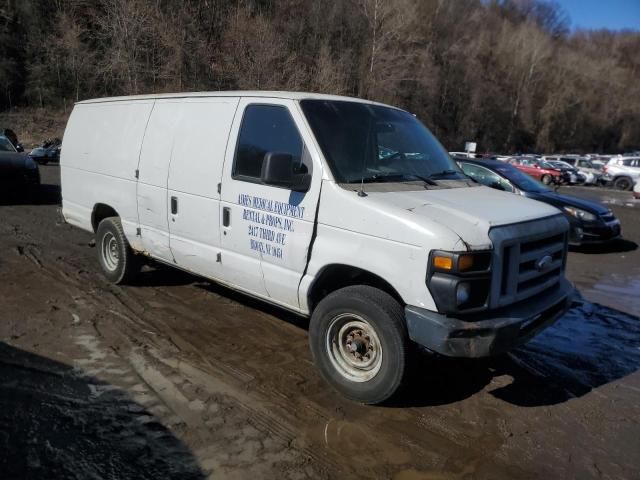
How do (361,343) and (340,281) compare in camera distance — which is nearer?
(361,343)

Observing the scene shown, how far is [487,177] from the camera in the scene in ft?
34.4

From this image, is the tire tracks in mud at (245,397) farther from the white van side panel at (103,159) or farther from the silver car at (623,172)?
the silver car at (623,172)

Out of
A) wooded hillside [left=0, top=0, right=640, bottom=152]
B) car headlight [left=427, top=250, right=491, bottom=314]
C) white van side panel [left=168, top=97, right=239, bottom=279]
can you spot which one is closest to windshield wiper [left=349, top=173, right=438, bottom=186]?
car headlight [left=427, top=250, right=491, bottom=314]

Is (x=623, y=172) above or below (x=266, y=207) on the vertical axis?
below

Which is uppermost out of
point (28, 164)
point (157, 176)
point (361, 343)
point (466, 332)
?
point (157, 176)

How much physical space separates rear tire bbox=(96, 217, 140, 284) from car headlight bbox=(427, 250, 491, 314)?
408cm

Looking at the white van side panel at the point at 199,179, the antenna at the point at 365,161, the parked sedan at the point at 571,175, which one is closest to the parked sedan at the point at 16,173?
the white van side panel at the point at 199,179

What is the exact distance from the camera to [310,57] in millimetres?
42969

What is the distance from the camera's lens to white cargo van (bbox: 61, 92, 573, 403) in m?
3.51

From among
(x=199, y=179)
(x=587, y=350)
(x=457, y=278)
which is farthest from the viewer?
(x=587, y=350)

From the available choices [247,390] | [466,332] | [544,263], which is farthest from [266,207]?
[544,263]

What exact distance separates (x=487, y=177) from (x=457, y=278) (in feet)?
25.2

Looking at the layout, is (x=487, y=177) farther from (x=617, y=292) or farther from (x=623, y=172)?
(x=623, y=172)

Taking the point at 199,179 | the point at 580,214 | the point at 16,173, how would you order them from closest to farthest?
the point at 199,179, the point at 580,214, the point at 16,173
